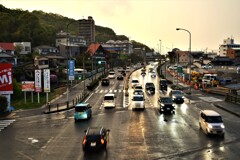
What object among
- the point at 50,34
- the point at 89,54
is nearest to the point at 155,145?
the point at 89,54

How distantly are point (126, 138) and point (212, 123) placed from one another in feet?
21.8

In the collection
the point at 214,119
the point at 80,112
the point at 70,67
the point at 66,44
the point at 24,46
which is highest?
the point at 66,44

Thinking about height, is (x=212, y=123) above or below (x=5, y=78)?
below

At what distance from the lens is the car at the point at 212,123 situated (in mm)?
22781

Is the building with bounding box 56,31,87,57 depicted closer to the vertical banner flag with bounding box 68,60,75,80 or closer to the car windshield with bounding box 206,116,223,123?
the vertical banner flag with bounding box 68,60,75,80

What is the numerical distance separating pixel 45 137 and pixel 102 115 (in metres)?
10.8

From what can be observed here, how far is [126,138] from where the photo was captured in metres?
22.8

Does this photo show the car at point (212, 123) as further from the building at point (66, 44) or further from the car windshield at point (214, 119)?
the building at point (66, 44)

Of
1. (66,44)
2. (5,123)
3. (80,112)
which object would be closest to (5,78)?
(5,123)

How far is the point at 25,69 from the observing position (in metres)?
69.3

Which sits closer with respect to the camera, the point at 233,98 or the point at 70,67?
the point at 233,98

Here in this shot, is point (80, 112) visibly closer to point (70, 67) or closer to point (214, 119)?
point (214, 119)

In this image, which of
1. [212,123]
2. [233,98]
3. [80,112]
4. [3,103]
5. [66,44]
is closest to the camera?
[212,123]

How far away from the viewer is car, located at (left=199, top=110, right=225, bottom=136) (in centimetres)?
2278
